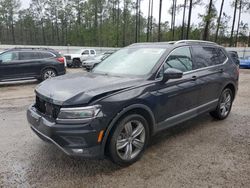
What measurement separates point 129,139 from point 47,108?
1191mm

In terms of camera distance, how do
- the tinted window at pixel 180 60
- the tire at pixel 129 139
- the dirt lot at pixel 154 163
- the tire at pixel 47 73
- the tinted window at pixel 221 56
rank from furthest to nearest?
the tire at pixel 47 73 < the tinted window at pixel 221 56 < the tinted window at pixel 180 60 < the tire at pixel 129 139 < the dirt lot at pixel 154 163

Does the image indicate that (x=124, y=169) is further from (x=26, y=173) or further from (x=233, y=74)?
(x=233, y=74)

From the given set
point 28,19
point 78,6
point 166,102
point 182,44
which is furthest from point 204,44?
point 28,19

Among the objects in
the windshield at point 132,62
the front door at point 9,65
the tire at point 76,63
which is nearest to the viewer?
the windshield at point 132,62

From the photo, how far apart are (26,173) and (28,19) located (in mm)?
57854

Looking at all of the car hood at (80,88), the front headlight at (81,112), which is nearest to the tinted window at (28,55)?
the car hood at (80,88)

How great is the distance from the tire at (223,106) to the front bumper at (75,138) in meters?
3.18

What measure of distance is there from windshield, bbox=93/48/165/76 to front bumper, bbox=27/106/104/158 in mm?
1290

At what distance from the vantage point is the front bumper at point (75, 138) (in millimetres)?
2668

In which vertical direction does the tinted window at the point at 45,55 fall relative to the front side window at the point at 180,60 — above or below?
below

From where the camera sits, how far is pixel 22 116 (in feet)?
17.7

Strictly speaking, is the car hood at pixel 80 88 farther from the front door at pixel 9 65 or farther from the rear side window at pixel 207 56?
the front door at pixel 9 65

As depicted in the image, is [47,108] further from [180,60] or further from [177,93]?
[180,60]

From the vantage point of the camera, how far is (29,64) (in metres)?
10.2
